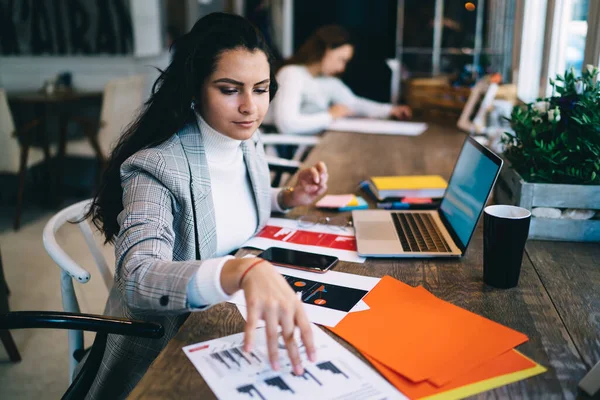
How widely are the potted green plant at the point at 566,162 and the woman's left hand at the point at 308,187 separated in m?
0.52

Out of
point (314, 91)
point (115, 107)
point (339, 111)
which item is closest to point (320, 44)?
point (314, 91)

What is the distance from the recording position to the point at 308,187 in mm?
1543

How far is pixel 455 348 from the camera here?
0.85 metres

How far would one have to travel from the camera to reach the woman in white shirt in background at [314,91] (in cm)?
308

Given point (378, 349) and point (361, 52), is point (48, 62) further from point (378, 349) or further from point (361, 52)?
point (378, 349)

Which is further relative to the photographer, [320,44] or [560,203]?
[320,44]

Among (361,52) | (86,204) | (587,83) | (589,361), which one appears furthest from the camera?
(361,52)

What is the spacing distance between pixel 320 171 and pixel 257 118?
12.0 inches

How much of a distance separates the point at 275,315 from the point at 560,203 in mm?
841

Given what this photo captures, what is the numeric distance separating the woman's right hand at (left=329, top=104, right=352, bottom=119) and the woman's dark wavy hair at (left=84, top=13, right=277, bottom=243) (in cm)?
187

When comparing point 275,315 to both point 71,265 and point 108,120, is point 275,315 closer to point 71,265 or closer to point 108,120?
point 71,265

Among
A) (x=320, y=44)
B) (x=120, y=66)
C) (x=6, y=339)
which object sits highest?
(x=320, y=44)

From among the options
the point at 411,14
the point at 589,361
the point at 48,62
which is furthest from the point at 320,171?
the point at 48,62

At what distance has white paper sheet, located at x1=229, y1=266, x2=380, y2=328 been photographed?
95 cm
